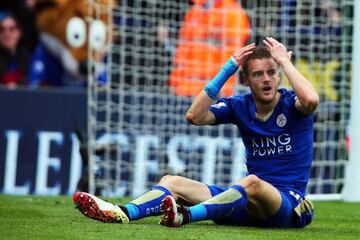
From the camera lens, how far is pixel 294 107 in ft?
23.3

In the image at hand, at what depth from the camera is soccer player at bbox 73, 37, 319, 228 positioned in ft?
22.4

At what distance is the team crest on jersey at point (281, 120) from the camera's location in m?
7.09

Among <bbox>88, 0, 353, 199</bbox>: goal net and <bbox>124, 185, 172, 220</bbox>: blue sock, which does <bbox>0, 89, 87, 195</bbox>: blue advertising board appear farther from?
<bbox>124, 185, 172, 220</bbox>: blue sock

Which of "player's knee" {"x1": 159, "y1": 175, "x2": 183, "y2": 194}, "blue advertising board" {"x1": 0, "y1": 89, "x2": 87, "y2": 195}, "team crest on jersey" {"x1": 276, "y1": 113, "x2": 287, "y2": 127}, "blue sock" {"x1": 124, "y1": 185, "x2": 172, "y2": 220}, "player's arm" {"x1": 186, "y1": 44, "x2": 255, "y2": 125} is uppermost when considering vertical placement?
"player's arm" {"x1": 186, "y1": 44, "x2": 255, "y2": 125}

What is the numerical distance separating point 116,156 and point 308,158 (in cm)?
545

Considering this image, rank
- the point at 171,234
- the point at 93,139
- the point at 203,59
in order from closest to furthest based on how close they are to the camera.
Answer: the point at 171,234 → the point at 93,139 → the point at 203,59

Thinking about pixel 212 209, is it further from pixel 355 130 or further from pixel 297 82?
pixel 355 130

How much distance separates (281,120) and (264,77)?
0.30 meters

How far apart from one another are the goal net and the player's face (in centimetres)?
530

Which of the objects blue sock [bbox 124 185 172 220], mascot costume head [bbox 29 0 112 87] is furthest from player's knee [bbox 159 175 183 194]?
mascot costume head [bbox 29 0 112 87]

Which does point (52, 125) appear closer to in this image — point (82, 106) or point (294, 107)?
point (82, 106)

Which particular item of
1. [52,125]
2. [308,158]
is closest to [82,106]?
[52,125]

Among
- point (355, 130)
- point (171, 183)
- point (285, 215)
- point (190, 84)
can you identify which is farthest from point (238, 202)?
point (190, 84)

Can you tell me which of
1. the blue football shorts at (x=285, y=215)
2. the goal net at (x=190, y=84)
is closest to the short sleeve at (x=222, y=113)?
the blue football shorts at (x=285, y=215)
